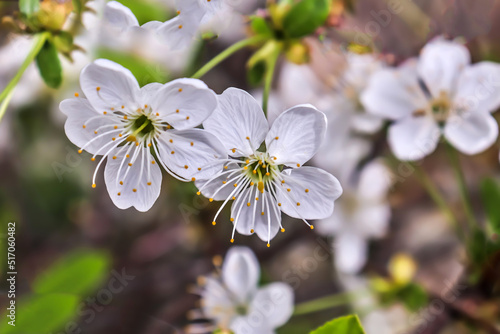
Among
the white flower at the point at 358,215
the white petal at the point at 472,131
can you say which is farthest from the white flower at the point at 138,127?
the white flower at the point at 358,215

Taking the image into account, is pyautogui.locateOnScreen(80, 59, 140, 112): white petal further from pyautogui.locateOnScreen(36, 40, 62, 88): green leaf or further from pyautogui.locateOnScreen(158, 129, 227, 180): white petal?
pyautogui.locateOnScreen(36, 40, 62, 88): green leaf

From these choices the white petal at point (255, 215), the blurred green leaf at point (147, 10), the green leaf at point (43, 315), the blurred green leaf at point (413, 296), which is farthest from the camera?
the blurred green leaf at point (413, 296)

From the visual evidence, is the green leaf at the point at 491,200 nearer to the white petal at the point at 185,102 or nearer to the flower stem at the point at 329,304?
the flower stem at the point at 329,304

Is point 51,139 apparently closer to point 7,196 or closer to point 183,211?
point 7,196

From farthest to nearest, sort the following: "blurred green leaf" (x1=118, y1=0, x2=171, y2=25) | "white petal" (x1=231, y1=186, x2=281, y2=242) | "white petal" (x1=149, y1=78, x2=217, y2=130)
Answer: "blurred green leaf" (x1=118, y1=0, x2=171, y2=25) → "white petal" (x1=231, y1=186, x2=281, y2=242) → "white petal" (x1=149, y1=78, x2=217, y2=130)

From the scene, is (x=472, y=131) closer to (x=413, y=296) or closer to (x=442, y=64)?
(x=442, y=64)

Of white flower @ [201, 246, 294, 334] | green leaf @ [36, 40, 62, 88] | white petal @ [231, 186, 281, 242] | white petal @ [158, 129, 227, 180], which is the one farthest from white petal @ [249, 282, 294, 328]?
green leaf @ [36, 40, 62, 88]
